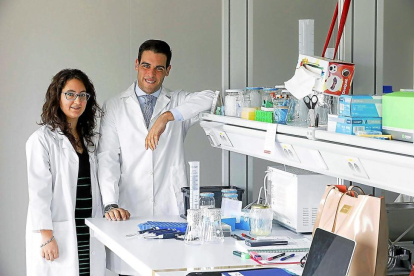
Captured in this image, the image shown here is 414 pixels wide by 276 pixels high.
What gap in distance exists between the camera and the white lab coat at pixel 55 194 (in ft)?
11.4

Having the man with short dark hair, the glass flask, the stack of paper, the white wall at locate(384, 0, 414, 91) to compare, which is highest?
the white wall at locate(384, 0, 414, 91)

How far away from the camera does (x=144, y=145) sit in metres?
3.78

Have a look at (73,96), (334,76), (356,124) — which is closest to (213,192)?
(73,96)

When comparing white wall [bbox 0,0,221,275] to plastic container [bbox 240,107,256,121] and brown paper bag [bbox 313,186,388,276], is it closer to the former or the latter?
plastic container [bbox 240,107,256,121]

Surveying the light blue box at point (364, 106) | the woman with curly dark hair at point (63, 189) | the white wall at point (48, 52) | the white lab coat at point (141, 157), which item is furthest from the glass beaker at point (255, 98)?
the white wall at point (48, 52)

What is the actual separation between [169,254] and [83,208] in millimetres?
1040

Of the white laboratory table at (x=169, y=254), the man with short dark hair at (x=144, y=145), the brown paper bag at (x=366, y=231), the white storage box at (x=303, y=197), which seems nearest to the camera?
the brown paper bag at (x=366, y=231)

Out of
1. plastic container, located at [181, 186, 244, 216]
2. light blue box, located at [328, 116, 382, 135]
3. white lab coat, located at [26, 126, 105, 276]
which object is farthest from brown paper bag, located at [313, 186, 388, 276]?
white lab coat, located at [26, 126, 105, 276]

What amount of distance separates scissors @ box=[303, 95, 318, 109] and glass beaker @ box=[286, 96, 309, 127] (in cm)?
11

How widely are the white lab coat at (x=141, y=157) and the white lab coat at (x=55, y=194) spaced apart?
0.76 ft

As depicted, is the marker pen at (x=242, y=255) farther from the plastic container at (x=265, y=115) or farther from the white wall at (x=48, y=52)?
the white wall at (x=48, y=52)

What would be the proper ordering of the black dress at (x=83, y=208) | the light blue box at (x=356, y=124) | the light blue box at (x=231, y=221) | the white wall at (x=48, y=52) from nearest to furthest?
the light blue box at (x=356, y=124)
the light blue box at (x=231, y=221)
the black dress at (x=83, y=208)
the white wall at (x=48, y=52)

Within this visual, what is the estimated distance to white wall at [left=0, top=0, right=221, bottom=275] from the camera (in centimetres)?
546

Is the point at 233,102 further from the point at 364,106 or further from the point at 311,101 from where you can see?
the point at 364,106
